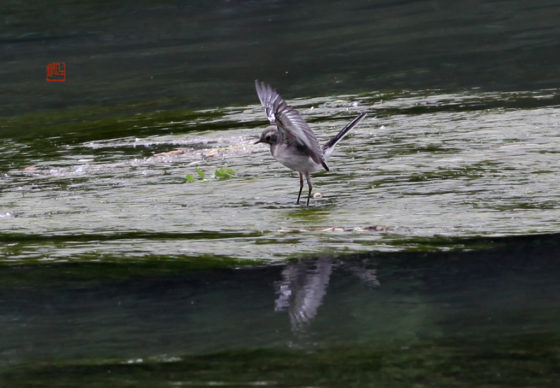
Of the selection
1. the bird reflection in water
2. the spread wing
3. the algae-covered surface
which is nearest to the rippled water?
the algae-covered surface

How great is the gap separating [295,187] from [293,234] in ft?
5.49

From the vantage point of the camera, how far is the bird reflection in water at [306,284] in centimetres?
546

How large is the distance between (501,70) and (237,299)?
9.65 m

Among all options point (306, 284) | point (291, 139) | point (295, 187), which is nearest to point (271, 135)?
point (291, 139)

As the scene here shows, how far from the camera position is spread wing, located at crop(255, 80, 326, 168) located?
7113 millimetres

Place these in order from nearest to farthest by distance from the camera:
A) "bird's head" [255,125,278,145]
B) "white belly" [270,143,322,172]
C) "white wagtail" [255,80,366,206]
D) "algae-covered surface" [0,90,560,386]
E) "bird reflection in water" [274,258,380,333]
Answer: "algae-covered surface" [0,90,560,386], "bird reflection in water" [274,258,380,333], "white wagtail" [255,80,366,206], "white belly" [270,143,322,172], "bird's head" [255,125,278,145]

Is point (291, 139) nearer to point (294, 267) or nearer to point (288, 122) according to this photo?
point (288, 122)

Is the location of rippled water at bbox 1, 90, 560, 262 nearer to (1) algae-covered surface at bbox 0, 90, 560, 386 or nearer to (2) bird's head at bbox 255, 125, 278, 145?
(1) algae-covered surface at bbox 0, 90, 560, 386

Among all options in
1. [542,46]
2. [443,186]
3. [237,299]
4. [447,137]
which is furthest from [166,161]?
[542,46]

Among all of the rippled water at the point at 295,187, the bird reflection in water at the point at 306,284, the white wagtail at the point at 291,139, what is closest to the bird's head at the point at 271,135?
the white wagtail at the point at 291,139

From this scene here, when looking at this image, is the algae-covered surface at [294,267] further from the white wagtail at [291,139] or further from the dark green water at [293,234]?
the white wagtail at [291,139]

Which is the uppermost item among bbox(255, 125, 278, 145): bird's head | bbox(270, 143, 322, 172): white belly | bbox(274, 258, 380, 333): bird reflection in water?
bbox(255, 125, 278, 145): bird's head

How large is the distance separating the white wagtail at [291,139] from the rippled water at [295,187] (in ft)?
1.11

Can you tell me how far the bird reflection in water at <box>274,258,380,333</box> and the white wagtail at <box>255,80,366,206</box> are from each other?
124 centimetres
